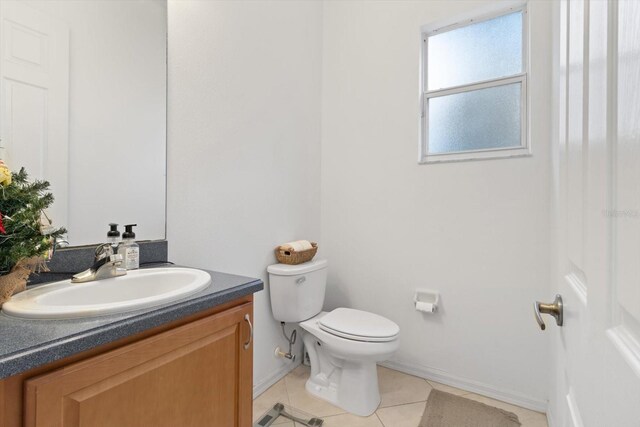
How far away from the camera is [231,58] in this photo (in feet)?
5.41

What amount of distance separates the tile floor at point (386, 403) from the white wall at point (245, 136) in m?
0.11

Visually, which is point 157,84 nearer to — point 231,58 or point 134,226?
point 231,58

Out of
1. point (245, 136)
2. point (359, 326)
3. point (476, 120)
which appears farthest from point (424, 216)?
point (245, 136)

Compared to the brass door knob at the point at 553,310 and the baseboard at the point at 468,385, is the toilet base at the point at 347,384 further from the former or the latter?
the brass door knob at the point at 553,310

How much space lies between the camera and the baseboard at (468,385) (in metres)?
1.71

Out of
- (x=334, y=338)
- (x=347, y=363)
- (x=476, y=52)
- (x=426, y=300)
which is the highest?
(x=476, y=52)

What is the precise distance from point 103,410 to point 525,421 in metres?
1.94

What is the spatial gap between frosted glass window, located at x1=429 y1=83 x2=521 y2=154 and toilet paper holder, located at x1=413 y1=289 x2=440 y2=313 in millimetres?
932

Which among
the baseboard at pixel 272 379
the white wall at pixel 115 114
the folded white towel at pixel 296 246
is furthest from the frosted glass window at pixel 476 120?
the baseboard at pixel 272 379

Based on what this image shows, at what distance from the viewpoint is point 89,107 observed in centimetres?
111

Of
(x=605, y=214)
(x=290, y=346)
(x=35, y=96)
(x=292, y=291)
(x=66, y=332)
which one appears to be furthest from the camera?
(x=290, y=346)

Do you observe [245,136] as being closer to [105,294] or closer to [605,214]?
[105,294]

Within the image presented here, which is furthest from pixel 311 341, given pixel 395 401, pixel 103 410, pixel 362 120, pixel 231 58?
pixel 231 58

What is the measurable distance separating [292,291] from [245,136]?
940 millimetres
